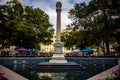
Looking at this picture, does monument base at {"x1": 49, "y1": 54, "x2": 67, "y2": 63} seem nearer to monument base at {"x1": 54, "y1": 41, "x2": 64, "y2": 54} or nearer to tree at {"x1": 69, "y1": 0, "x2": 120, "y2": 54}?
monument base at {"x1": 54, "y1": 41, "x2": 64, "y2": 54}

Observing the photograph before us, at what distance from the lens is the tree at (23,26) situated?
5331cm

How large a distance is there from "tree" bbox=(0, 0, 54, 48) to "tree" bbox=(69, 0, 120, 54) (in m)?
8.99

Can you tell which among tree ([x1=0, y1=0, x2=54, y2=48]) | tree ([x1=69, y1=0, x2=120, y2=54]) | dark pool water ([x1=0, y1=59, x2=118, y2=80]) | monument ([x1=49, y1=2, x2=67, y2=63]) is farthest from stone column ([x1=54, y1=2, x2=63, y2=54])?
tree ([x1=0, y1=0, x2=54, y2=48])

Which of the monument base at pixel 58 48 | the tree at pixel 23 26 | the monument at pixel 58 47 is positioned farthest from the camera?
the tree at pixel 23 26

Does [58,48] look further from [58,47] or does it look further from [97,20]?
[97,20]

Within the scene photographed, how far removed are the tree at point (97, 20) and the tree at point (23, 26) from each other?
8.99 m

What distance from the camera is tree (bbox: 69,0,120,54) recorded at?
45000mm

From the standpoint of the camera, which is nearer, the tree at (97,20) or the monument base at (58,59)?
the monument base at (58,59)

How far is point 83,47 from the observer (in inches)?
2293

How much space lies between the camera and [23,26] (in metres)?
53.1

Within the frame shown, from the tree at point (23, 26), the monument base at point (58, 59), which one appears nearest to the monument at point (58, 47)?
the monument base at point (58, 59)

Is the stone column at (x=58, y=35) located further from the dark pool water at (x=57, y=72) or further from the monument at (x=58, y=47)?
the dark pool water at (x=57, y=72)

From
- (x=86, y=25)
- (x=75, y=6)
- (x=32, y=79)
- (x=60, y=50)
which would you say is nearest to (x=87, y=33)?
(x=86, y=25)

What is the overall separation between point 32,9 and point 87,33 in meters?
16.3
